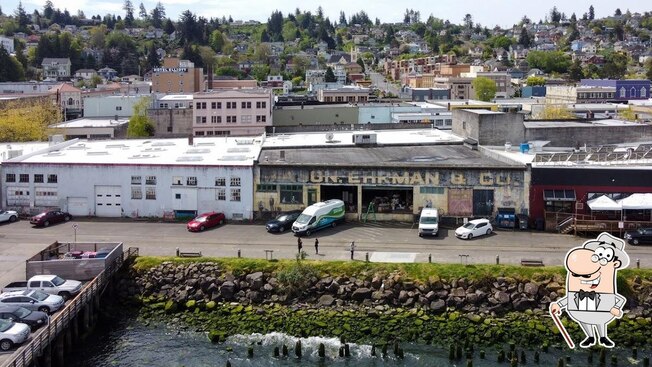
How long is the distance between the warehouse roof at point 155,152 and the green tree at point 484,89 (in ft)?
189

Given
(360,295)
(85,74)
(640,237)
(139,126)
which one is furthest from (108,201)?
(85,74)

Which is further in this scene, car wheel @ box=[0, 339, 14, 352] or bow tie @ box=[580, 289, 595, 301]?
car wheel @ box=[0, 339, 14, 352]

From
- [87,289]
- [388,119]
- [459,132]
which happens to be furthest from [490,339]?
[388,119]

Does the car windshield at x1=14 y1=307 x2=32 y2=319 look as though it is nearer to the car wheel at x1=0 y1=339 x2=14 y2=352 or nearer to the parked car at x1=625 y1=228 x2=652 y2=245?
the car wheel at x1=0 y1=339 x2=14 y2=352

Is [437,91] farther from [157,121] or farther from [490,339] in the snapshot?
[490,339]

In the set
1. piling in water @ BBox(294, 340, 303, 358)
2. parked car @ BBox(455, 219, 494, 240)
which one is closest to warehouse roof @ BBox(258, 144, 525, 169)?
parked car @ BBox(455, 219, 494, 240)

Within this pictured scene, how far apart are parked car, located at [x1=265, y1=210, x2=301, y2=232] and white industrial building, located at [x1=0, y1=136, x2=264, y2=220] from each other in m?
2.39

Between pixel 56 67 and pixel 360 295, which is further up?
pixel 56 67

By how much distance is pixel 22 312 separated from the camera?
21734 millimetres

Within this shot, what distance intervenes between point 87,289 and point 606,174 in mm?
21903

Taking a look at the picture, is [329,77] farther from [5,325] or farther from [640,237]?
[5,325]

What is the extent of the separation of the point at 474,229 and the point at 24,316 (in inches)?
710

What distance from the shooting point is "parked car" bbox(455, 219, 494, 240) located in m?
31.2

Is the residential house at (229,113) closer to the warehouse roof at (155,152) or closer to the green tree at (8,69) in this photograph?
the warehouse roof at (155,152)
